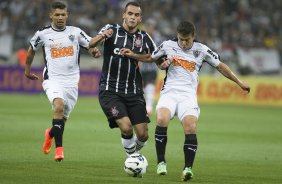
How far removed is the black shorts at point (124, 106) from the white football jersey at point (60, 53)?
131 cm

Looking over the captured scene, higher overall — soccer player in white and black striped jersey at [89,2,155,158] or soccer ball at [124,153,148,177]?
soccer player in white and black striped jersey at [89,2,155,158]

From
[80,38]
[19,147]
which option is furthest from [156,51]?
[19,147]

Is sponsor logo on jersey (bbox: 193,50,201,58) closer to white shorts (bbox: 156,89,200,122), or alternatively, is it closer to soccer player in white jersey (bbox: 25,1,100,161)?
white shorts (bbox: 156,89,200,122)

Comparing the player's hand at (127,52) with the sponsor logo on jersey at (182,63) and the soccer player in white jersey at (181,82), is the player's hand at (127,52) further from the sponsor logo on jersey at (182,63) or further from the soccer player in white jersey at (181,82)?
→ the sponsor logo on jersey at (182,63)

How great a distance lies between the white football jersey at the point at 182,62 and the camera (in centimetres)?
1052

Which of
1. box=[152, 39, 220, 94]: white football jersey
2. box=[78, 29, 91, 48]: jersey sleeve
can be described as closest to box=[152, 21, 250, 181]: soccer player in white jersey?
box=[152, 39, 220, 94]: white football jersey

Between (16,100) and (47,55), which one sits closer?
(47,55)

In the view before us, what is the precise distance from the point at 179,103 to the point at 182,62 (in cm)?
58

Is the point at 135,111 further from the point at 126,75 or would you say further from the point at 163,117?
the point at 163,117

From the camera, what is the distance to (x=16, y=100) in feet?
86.4

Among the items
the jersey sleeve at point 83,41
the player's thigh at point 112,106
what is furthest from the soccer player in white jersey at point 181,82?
the jersey sleeve at point 83,41

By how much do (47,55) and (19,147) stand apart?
2.26m

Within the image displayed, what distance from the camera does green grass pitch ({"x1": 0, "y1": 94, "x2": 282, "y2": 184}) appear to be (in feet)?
33.0

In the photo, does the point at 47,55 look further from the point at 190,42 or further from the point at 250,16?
the point at 250,16
